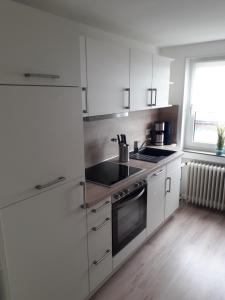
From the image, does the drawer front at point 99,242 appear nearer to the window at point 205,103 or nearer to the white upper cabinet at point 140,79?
the white upper cabinet at point 140,79

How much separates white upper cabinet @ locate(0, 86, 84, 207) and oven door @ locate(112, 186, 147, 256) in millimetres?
714

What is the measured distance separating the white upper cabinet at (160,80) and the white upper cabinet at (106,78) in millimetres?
600

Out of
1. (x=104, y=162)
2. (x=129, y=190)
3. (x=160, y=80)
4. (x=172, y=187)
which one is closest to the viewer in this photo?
(x=129, y=190)

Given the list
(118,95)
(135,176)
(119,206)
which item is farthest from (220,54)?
(119,206)

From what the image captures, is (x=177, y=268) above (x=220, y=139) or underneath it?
underneath

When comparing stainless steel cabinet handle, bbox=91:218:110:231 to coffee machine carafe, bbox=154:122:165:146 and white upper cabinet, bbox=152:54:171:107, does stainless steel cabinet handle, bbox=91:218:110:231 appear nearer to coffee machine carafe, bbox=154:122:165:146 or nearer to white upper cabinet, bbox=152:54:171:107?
white upper cabinet, bbox=152:54:171:107

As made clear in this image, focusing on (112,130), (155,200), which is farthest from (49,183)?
(155,200)

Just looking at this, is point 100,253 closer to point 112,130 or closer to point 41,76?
point 112,130

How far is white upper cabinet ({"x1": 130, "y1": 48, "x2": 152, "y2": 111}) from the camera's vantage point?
2395mm

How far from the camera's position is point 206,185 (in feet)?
11.1

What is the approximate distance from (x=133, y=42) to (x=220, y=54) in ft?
3.79

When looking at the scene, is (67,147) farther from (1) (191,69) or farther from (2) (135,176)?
(1) (191,69)

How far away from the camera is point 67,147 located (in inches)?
58.2

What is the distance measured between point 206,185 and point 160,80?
162cm
